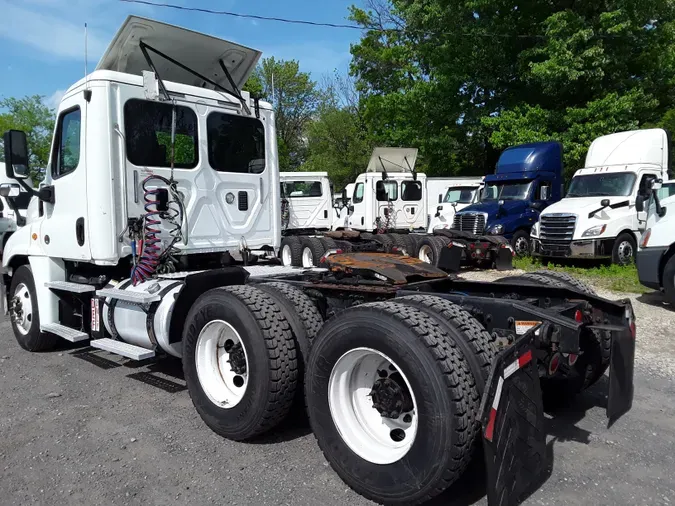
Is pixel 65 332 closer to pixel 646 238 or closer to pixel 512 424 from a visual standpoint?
pixel 512 424

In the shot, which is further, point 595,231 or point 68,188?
point 595,231

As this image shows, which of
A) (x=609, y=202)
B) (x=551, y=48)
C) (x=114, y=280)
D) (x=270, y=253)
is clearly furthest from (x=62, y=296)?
(x=551, y=48)

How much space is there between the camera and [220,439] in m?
4.02

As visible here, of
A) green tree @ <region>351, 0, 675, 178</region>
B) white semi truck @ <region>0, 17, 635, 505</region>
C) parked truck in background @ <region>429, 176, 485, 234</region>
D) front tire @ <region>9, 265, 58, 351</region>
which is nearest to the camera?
white semi truck @ <region>0, 17, 635, 505</region>

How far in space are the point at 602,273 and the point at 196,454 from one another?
423 inches

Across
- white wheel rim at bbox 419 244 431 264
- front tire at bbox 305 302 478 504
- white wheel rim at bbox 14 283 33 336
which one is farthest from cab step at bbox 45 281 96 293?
white wheel rim at bbox 419 244 431 264

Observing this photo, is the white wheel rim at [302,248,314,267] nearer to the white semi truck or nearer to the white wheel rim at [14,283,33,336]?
the white semi truck

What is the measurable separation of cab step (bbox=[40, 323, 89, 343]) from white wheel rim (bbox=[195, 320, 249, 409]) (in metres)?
1.93

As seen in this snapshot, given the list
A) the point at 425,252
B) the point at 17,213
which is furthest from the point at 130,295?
the point at 425,252

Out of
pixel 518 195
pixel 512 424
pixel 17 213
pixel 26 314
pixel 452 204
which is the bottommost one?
pixel 26 314

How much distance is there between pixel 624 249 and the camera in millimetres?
13078

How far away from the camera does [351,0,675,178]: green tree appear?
18.5 meters

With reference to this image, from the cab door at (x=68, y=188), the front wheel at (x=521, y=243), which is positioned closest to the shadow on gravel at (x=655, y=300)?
the front wheel at (x=521, y=243)

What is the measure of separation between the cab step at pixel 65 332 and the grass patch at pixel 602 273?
895 centimetres
